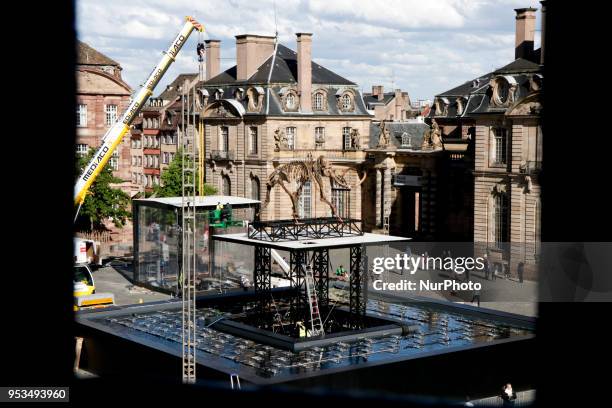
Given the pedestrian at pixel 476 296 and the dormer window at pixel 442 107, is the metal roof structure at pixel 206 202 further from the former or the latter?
the dormer window at pixel 442 107

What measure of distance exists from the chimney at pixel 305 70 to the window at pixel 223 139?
4.79 metres

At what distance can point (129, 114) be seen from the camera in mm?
38844

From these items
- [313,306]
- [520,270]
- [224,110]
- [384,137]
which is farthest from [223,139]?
[313,306]

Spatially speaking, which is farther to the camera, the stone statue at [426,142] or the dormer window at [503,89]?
the stone statue at [426,142]

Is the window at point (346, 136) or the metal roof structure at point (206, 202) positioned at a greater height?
the window at point (346, 136)

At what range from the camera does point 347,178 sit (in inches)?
2208

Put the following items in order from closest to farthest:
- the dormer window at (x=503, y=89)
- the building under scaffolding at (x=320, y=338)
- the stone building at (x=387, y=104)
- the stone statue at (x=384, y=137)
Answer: the building under scaffolding at (x=320, y=338), the dormer window at (x=503, y=89), the stone statue at (x=384, y=137), the stone building at (x=387, y=104)

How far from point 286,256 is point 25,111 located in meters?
44.9

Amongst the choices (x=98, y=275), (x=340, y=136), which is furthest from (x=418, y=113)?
(x=98, y=275)

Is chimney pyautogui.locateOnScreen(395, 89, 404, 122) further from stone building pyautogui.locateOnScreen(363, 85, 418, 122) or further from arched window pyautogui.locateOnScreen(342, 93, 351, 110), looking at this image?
arched window pyautogui.locateOnScreen(342, 93, 351, 110)

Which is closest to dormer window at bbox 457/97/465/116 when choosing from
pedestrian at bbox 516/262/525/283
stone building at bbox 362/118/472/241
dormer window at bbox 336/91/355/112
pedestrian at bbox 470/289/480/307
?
stone building at bbox 362/118/472/241

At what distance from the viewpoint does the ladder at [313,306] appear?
2623 centimetres

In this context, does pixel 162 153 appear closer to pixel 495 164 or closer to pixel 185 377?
pixel 495 164

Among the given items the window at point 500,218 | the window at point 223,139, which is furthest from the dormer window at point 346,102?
the window at point 500,218
